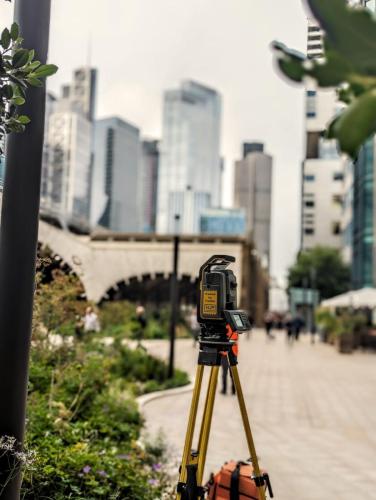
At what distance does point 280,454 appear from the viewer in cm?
672

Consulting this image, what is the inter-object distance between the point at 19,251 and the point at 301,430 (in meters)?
6.32

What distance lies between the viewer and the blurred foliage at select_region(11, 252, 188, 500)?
3758mm

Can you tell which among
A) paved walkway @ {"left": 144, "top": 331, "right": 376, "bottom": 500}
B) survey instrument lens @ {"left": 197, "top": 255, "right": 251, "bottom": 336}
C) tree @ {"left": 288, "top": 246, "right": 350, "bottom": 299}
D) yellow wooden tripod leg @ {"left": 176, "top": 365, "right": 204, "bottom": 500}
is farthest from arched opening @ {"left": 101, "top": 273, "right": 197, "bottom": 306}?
survey instrument lens @ {"left": 197, "top": 255, "right": 251, "bottom": 336}

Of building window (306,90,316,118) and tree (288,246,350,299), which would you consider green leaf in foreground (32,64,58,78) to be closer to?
building window (306,90,316,118)

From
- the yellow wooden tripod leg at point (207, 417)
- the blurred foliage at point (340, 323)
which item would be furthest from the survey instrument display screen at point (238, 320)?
the blurred foliage at point (340, 323)

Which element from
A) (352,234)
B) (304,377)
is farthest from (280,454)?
(352,234)

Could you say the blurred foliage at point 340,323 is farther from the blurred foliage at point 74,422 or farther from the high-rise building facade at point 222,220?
the high-rise building facade at point 222,220

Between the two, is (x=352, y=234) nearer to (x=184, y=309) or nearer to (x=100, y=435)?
(x=184, y=309)

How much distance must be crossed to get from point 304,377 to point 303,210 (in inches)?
417

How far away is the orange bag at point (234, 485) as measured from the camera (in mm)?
3430

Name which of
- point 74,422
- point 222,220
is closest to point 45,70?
point 74,422

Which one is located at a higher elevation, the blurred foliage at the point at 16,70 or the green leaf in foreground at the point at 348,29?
the blurred foliage at the point at 16,70

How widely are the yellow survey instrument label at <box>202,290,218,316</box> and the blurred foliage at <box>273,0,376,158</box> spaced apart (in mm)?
1982

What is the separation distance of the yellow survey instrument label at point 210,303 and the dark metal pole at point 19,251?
0.80 meters
